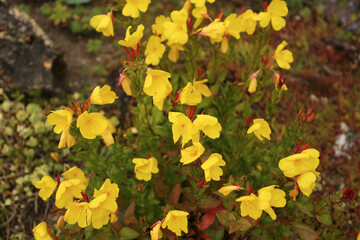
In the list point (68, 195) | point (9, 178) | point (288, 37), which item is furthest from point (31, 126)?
point (288, 37)

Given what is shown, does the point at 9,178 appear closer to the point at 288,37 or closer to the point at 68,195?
the point at 68,195

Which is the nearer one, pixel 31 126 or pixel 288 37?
pixel 31 126

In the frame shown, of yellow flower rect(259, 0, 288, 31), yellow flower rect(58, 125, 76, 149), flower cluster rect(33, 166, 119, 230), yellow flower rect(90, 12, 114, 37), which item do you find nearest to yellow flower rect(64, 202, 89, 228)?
flower cluster rect(33, 166, 119, 230)

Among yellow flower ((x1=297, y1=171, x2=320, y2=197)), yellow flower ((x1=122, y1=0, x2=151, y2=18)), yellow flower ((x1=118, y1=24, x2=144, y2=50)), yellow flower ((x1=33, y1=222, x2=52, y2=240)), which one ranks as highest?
yellow flower ((x1=122, y1=0, x2=151, y2=18))

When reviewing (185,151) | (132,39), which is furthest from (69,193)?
(132,39)

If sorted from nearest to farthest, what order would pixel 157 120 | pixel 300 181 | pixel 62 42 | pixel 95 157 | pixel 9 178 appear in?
pixel 300 181 → pixel 95 157 → pixel 157 120 → pixel 9 178 → pixel 62 42

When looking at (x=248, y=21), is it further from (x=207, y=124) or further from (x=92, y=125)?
(x=92, y=125)

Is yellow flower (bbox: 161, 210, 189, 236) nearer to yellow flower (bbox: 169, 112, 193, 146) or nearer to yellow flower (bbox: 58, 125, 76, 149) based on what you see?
yellow flower (bbox: 169, 112, 193, 146)
